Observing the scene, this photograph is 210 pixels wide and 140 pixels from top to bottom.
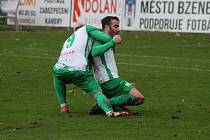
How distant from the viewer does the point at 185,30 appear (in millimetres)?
32875

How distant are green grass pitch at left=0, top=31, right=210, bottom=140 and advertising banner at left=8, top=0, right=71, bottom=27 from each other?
28.6 feet

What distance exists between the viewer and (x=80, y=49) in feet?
42.6

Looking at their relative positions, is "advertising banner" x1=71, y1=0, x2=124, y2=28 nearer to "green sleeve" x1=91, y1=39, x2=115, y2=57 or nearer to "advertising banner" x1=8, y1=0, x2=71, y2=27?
"advertising banner" x1=8, y1=0, x2=71, y2=27

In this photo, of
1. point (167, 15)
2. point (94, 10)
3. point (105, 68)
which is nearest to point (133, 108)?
point (105, 68)

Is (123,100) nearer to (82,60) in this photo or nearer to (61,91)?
(82,60)

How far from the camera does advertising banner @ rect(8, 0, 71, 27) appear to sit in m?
38.8

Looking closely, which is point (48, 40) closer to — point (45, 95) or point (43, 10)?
point (43, 10)

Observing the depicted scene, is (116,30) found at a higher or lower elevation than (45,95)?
higher

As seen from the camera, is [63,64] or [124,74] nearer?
[63,64]

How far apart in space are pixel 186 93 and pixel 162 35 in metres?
17.4

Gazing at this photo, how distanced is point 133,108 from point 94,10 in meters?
23.0

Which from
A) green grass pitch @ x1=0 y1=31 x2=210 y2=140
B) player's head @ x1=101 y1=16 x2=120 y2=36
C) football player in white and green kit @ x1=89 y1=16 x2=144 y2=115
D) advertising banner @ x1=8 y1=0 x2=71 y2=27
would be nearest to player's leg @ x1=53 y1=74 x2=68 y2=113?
green grass pitch @ x1=0 y1=31 x2=210 y2=140

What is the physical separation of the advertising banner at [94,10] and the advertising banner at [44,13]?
2.35 ft

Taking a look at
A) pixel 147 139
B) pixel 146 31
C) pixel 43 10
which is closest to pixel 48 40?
pixel 146 31
